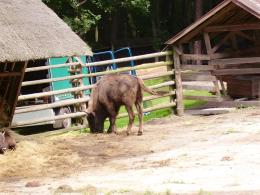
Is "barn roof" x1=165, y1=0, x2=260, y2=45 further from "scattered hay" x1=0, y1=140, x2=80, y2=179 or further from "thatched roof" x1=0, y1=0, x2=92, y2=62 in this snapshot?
"scattered hay" x1=0, y1=140, x2=80, y2=179

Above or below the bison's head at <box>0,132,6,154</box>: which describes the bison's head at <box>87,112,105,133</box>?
below

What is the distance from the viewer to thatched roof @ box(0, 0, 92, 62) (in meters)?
12.0

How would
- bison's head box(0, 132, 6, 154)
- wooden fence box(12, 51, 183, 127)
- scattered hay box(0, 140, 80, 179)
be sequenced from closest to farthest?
scattered hay box(0, 140, 80, 179) < bison's head box(0, 132, 6, 154) < wooden fence box(12, 51, 183, 127)

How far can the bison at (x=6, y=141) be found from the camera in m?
12.8

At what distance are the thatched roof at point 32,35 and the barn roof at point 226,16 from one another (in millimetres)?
5787

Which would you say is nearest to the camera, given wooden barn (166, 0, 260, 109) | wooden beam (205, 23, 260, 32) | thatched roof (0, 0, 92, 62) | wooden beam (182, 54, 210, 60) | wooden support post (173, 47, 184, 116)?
thatched roof (0, 0, 92, 62)

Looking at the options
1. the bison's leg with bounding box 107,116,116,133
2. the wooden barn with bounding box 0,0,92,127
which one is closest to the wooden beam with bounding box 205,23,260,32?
the bison's leg with bounding box 107,116,116,133

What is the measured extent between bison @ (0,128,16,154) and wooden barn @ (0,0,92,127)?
2.86ft

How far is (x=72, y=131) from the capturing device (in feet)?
54.3

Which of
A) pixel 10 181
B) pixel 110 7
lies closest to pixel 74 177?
pixel 10 181

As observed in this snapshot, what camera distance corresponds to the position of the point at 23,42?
40.4 feet

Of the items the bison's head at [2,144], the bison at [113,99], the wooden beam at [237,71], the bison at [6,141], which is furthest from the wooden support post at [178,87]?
the bison's head at [2,144]

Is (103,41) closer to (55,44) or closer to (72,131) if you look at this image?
(72,131)

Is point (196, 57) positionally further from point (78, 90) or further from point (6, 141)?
point (6, 141)
